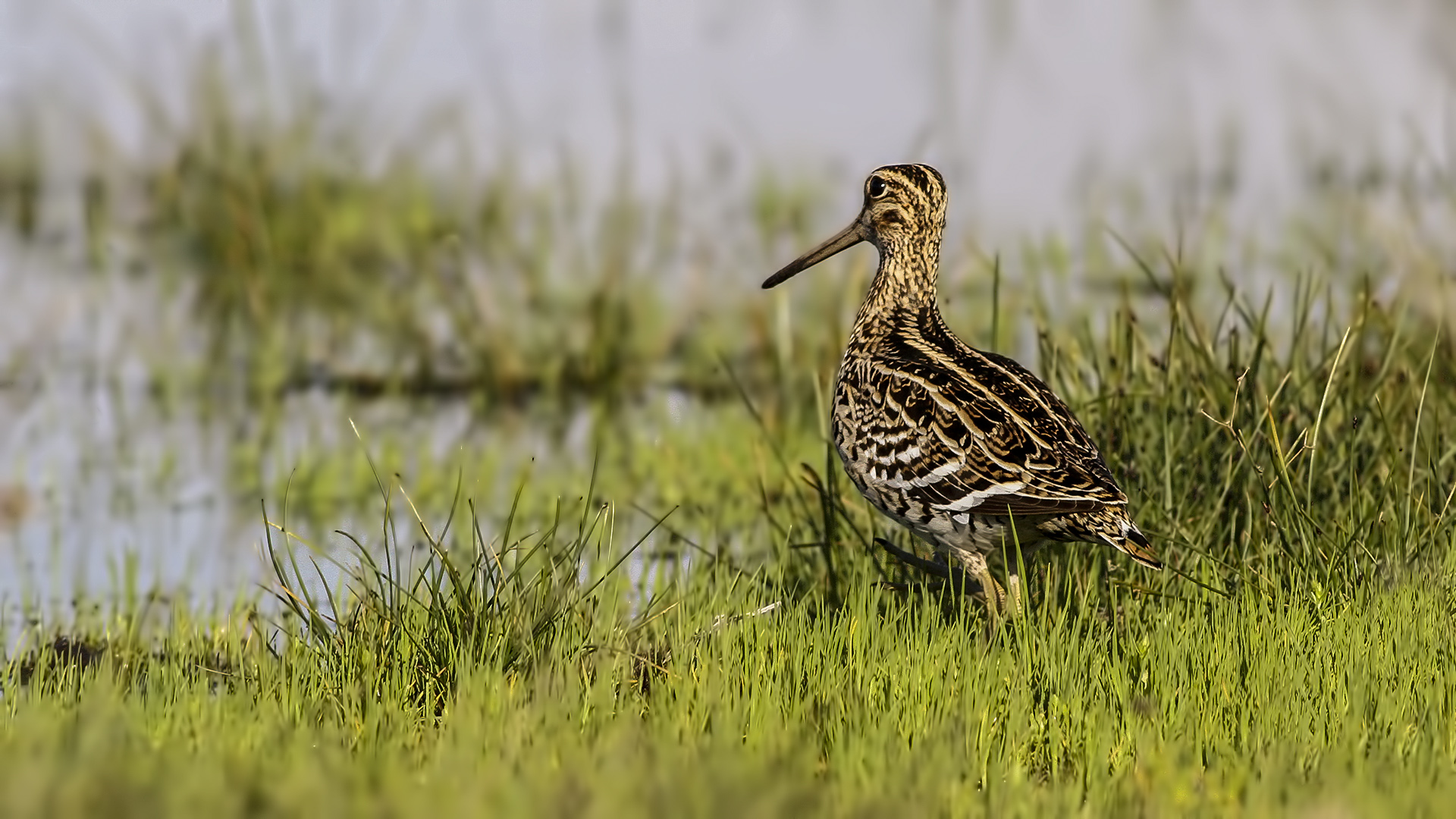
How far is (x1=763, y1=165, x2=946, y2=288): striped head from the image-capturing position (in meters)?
7.35

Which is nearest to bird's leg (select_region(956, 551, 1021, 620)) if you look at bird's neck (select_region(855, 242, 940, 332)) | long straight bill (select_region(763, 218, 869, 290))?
bird's neck (select_region(855, 242, 940, 332))

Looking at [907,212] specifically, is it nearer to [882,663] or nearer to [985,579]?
[985,579]

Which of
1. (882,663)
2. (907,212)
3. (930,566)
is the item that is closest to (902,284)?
(907,212)

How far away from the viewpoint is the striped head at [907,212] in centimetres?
735

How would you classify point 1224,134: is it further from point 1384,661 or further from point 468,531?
point 1384,661

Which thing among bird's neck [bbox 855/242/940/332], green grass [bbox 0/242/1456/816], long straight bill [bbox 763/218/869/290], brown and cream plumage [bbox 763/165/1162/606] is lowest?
green grass [bbox 0/242/1456/816]

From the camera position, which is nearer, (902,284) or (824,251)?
(902,284)

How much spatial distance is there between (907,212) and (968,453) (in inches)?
59.4

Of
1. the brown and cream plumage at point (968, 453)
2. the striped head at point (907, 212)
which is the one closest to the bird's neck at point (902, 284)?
the striped head at point (907, 212)

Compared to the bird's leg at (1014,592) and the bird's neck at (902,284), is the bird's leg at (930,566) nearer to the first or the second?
the bird's leg at (1014,592)

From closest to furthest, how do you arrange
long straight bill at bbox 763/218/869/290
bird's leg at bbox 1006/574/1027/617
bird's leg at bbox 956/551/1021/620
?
bird's leg at bbox 1006/574/1027/617
bird's leg at bbox 956/551/1021/620
long straight bill at bbox 763/218/869/290

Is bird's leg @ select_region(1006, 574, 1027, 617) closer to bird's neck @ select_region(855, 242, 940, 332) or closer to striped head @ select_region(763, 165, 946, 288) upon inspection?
bird's neck @ select_region(855, 242, 940, 332)

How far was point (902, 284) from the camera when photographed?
7.30 meters

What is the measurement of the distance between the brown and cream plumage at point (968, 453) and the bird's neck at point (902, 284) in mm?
156
